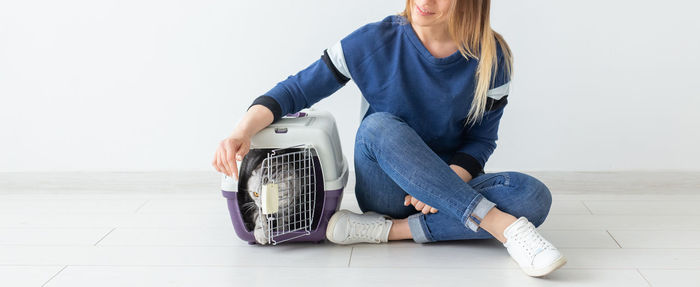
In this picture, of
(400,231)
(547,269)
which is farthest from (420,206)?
(547,269)

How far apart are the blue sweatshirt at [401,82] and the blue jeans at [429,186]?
0.20ft

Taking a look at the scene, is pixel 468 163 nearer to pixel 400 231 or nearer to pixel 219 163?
pixel 400 231

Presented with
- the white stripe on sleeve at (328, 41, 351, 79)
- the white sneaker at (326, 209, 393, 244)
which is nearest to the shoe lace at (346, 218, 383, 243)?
the white sneaker at (326, 209, 393, 244)

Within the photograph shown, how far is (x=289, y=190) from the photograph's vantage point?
167 centimetres

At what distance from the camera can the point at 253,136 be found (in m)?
1.63

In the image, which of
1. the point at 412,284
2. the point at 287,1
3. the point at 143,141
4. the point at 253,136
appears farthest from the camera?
the point at 143,141

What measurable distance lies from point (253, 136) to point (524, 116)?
0.91m

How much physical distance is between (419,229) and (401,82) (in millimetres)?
333

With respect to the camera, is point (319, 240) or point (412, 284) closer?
point (412, 284)

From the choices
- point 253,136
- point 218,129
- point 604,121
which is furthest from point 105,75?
point 604,121

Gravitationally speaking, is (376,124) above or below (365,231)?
above

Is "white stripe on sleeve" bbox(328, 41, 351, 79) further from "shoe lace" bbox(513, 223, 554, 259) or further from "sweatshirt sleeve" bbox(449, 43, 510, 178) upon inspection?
"shoe lace" bbox(513, 223, 554, 259)

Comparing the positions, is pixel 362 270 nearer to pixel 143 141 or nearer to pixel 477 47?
pixel 477 47

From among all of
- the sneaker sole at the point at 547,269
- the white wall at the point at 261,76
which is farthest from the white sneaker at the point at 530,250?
the white wall at the point at 261,76
